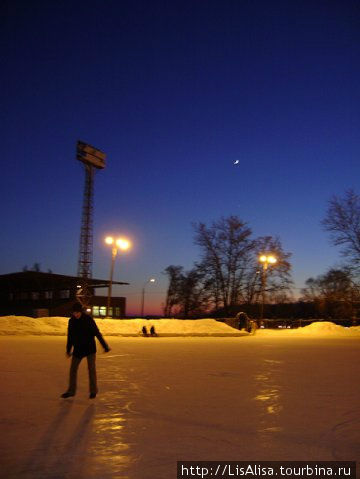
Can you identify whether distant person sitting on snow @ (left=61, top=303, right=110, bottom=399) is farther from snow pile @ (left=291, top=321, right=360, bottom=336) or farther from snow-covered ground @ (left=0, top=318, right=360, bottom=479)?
snow pile @ (left=291, top=321, right=360, bottom=336)

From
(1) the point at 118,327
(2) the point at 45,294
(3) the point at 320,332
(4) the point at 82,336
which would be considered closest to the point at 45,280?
Result: (2) the point at 45,294

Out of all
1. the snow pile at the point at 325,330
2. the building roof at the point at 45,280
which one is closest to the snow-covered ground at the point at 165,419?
the snow pile at the point at 325,330

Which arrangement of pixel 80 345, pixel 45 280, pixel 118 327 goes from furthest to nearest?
pixel 45 280, pixel 118 327, pixel 80 345

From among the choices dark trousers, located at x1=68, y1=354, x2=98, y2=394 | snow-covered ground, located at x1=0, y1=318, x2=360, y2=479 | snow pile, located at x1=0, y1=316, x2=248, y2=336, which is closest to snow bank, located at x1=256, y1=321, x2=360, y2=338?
snow pile, located at x1=0, y1=316, x2=248, y2=336

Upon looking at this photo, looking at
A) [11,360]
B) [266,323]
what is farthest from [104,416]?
[266,323]

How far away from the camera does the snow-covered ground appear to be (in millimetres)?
4746

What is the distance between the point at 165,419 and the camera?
652 centimetres

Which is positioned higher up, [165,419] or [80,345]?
[80,345]

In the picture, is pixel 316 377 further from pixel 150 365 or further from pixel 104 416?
pixel 104 416

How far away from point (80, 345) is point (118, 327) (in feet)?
73.0

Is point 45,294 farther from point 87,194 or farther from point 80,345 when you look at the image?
point 80,345

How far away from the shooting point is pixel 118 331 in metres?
29.2

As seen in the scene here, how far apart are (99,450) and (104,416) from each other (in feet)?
5.43

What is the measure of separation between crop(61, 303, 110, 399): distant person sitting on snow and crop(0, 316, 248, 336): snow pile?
20393 mm
